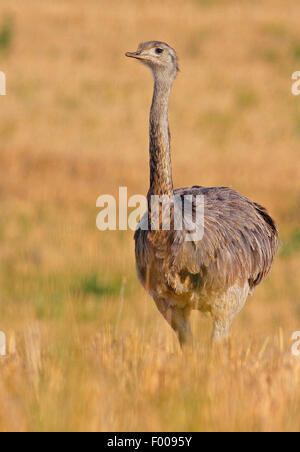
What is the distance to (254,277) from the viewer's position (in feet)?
22.2

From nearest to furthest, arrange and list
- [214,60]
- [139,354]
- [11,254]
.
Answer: [139,354] < [11,254] < [214,60]

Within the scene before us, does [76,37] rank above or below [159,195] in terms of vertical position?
above

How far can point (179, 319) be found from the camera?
6344 millimetres

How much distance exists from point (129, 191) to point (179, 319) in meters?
9.03

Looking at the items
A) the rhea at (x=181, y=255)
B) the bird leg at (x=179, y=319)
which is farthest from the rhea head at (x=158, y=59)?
the bird leg at (x=179, y=319)

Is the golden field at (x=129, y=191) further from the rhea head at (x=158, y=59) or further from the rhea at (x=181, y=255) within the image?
the rhea head at (x=158, y=59)

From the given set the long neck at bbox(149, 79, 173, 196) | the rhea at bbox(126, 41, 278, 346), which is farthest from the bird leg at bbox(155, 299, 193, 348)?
the long neck at bbox(149, 79, 173, 196)

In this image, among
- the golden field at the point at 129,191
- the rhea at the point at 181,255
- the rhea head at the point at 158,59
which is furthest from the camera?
the rhea head at the point at 158,59

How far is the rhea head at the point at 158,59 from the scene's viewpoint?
6219 millimetres

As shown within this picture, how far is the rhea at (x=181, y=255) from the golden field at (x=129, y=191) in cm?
18

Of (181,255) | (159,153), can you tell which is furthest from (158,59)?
(181,255)

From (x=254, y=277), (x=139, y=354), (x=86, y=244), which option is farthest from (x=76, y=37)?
(x=139, y=354)

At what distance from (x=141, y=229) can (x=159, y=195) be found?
0.32 metres
